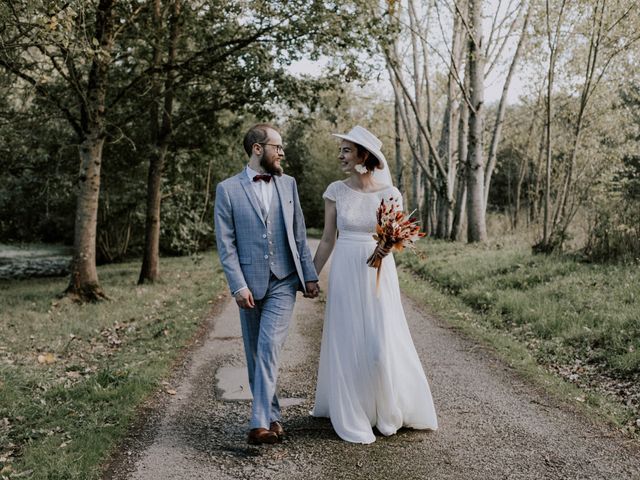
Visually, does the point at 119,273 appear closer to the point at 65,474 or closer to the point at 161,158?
the point at 161,158

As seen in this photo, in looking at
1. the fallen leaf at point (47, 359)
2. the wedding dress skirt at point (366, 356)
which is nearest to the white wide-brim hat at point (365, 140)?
the wedding dress skirt at point (366, 356)

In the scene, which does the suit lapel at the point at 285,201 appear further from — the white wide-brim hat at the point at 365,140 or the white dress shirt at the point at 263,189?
the white wide-brim hat at the point at 365,140

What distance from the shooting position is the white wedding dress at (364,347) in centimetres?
488

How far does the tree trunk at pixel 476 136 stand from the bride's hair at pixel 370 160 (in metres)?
13.7

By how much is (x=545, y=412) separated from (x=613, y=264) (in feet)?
20.9

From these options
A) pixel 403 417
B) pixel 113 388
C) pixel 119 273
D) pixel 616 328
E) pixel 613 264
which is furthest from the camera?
pixel 119 273

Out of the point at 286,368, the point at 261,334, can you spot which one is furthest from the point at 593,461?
the point at 286,368

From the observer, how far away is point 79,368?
7.46 m

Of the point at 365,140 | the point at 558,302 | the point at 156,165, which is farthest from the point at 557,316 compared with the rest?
the point at 156,165

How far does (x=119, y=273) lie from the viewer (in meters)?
20.6

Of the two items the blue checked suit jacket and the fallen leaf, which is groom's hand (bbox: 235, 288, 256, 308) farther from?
the fallen leaf

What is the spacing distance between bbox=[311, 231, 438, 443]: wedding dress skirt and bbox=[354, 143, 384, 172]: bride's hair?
22.7 inches

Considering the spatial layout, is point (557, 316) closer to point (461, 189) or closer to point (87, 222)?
point (87, 222)

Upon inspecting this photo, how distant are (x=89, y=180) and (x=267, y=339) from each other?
29.6 feet
